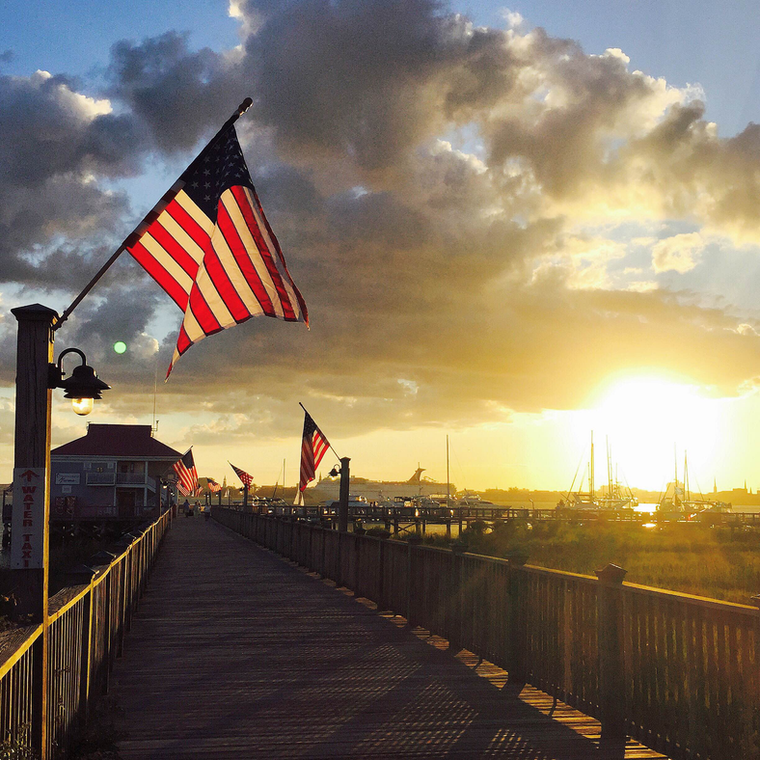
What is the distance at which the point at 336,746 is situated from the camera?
6617 mm

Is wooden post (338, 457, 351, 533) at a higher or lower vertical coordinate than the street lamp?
lower

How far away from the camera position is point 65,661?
19.2 ft

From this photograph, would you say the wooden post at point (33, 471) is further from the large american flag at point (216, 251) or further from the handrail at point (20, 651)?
the large american flag at point (216, 251)

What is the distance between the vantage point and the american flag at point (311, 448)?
26406 millimetres

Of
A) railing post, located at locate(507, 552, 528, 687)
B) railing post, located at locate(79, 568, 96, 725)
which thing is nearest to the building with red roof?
railing post, located at locate(507, 552, 528, 687)

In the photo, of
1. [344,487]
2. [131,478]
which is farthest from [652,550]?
[131,478]

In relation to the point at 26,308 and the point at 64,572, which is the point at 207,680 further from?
the point at 26,308

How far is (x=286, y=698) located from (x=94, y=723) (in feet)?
6.33

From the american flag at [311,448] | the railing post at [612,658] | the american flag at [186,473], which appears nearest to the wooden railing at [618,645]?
the railing post at [612,658]

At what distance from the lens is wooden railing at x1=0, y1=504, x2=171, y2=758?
4.28m

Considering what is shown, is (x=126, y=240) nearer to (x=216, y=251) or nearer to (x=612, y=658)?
(x=216, y=251)

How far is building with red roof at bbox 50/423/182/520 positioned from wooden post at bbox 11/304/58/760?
67.7 metres

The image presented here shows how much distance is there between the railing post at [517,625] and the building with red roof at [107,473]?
215ft

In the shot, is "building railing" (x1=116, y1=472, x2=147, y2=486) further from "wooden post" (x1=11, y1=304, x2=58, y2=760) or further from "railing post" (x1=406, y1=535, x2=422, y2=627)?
"wooden post" (x1=11, y1=304, x2=58, y2=760)
